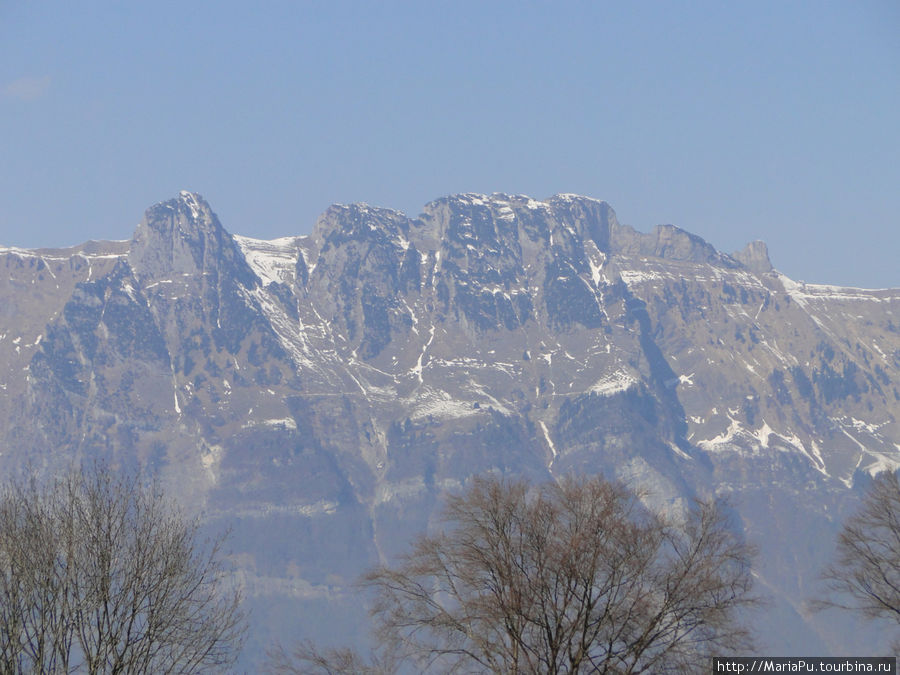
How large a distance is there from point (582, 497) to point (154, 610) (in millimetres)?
15653

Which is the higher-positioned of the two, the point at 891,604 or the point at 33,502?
the point at 33,502

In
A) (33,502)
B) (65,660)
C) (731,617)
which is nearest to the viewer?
(65,660)

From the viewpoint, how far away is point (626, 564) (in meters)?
46.2

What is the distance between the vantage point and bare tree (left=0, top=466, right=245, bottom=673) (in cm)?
4469

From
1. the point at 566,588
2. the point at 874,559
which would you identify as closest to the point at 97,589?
the point at 566,588

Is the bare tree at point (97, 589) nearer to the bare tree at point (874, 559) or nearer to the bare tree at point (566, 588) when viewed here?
the bare tree at point (566, 588)

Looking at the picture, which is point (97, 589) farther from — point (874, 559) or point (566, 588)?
point (874, 559)

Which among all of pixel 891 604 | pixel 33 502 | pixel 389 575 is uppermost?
pixel 33 502

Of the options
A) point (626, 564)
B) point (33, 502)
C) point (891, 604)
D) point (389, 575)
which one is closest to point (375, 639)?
point (389, 575)

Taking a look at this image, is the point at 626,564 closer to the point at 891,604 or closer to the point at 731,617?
the point at 731,617

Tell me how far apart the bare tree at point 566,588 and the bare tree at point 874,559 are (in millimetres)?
6802

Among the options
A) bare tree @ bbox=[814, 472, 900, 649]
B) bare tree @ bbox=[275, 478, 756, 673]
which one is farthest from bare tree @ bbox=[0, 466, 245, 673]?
bare tree @ bbox=[814, 472, 900, 649]

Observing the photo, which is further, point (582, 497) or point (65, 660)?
point (582, 497)

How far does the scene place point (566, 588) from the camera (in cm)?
4625
